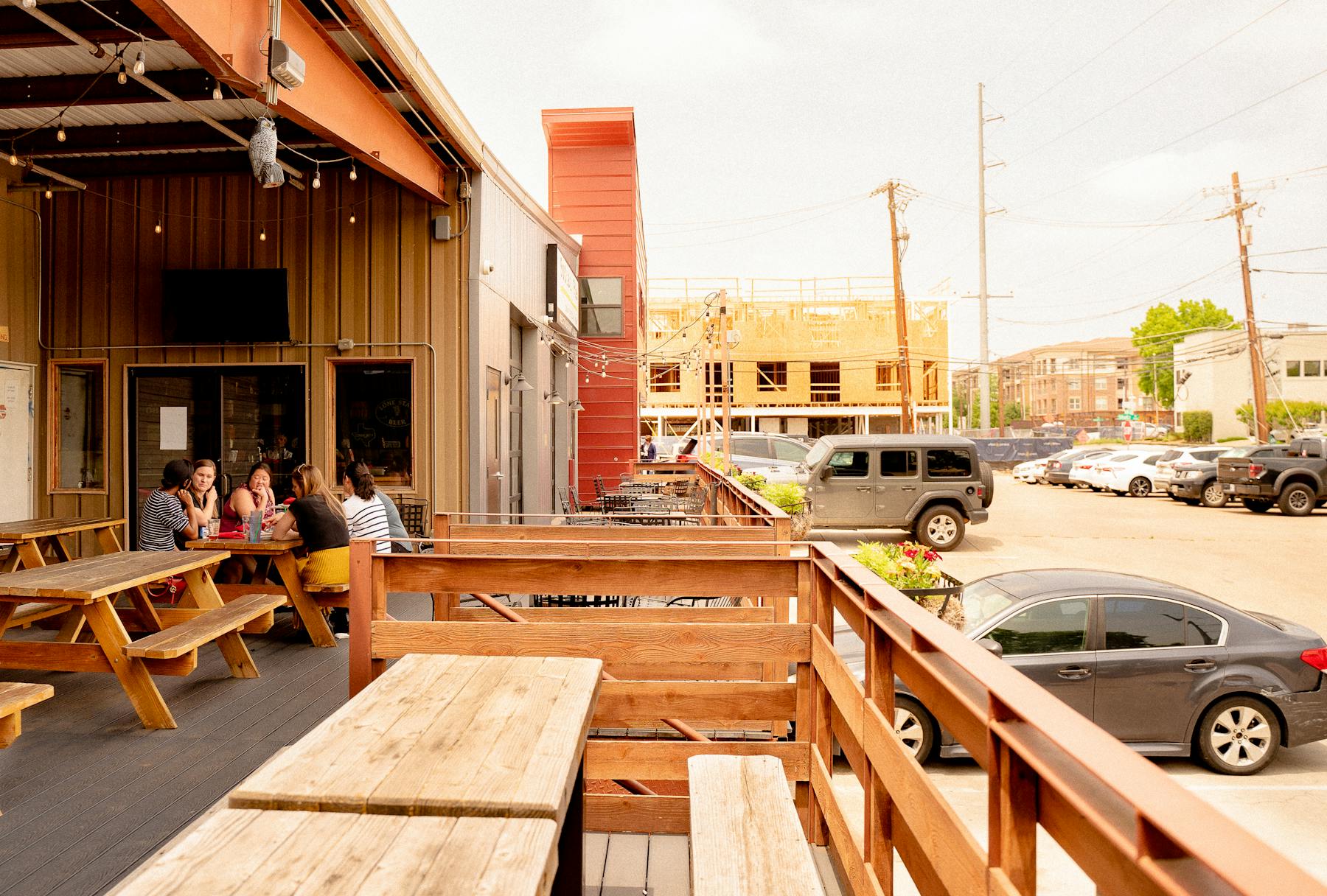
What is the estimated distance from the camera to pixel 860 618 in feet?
9.09

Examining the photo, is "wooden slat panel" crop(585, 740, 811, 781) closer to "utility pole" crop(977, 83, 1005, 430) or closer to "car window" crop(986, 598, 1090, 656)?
"car window" crop(986, 598, 1090, 656)

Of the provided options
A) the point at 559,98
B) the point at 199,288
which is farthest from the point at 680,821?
the point at 559,98

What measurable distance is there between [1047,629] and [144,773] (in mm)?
5433

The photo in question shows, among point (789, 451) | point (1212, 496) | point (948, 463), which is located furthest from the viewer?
point (789, 451)

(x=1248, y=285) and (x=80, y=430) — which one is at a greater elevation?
(x=1248, y=285)

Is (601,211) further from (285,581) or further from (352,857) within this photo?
(352,857)

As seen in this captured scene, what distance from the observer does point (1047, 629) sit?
6.02 meters

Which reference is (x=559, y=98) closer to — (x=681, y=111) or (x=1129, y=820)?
(x=681, y=111)

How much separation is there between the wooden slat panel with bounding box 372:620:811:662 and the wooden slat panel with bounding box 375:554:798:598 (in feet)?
0.54

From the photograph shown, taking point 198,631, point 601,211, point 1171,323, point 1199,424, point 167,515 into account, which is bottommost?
point 198,631

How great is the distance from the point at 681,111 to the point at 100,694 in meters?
79.8

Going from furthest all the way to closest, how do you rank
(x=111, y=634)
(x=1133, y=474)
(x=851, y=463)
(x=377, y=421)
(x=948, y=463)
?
(x=1133, y=474), (x=851, y=463), (x=948, y=463), (x=377, y=421), (x=111, y=634)

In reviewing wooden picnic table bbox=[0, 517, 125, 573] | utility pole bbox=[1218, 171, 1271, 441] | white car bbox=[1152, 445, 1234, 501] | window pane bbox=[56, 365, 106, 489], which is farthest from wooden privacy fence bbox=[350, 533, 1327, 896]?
utility pole bbox=[1218, 171, 1271, 441]

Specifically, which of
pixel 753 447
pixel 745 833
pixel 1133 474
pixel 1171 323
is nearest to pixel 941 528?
A: pixel 753 447
